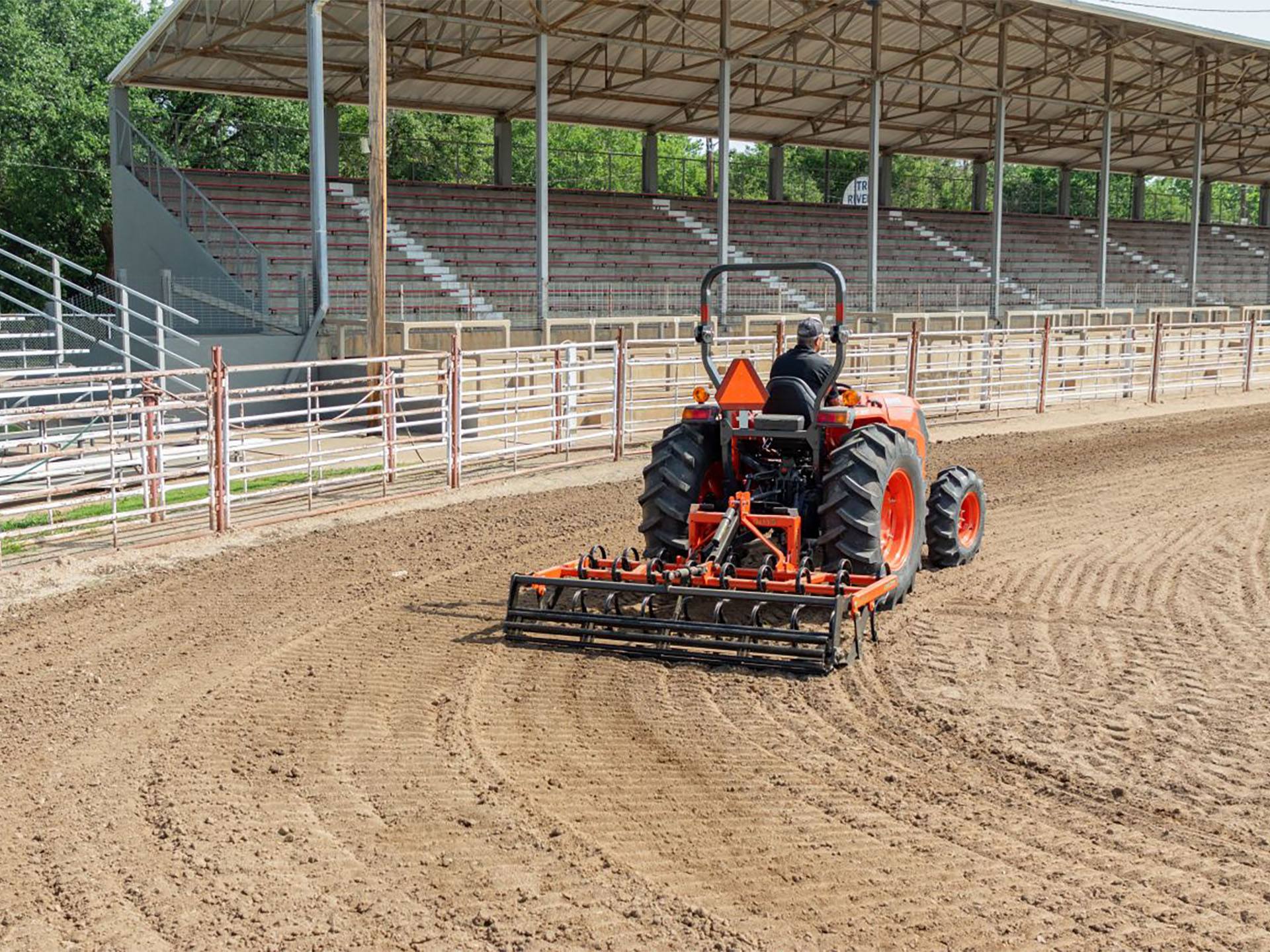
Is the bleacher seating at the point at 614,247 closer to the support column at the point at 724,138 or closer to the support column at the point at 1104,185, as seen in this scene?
the support column at the point at 724,138

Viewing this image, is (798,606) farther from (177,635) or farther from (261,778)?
(177,635)

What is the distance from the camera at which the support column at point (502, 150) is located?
30.7m

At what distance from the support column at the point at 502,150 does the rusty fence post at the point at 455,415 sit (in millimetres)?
18875

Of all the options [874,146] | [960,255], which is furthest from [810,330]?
[960,255]

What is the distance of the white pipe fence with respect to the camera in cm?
1030

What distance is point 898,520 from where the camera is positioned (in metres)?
7.92

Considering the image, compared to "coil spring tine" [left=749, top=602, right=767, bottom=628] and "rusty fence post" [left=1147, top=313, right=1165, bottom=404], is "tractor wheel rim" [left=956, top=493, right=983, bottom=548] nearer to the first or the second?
"coil spring tine" [left=749, top=602, right=767, bottom=628]

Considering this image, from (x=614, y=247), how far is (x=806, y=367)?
22.2m

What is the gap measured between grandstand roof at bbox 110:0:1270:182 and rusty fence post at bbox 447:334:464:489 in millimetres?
11314

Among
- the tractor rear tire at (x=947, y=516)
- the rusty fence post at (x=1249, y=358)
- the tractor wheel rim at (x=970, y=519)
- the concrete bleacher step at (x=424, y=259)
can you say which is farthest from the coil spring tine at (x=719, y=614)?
the rusty fence post at (x=1249, y=358)

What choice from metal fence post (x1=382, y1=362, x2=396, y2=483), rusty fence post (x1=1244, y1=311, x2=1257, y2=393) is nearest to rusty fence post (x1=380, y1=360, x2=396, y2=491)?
metal fence post (x1=382, y1=362, x2=396, y2=483)

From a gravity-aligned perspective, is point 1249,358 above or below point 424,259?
below

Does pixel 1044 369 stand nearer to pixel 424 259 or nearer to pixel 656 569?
pixel 424 259

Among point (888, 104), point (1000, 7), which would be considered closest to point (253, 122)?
point (888, 104)
